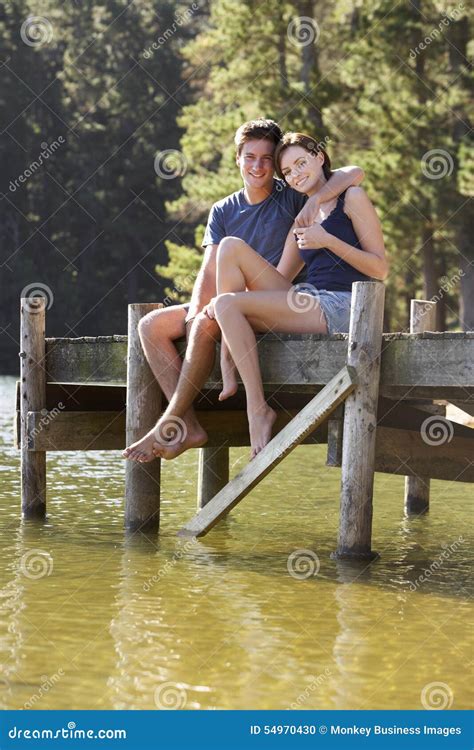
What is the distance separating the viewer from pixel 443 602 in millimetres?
6414

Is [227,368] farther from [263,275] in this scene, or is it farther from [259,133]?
[259,133]

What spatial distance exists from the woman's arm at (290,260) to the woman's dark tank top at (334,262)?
0.34 ft

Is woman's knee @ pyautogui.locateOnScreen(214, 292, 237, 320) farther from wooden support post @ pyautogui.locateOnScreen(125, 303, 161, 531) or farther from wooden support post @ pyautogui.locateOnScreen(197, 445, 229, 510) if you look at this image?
wooden support post @ pyautogui.locateOnScreen(197, 445, 229, 510)

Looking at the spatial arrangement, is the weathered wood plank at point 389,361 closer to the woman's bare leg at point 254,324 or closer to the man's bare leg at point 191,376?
the woman's bare leg at point 254,324

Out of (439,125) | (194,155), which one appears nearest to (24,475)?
(439,125)

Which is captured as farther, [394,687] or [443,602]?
[443,602]

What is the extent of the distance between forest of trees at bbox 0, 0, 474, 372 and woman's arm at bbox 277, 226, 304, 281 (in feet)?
51.8

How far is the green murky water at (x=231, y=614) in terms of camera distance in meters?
4.71

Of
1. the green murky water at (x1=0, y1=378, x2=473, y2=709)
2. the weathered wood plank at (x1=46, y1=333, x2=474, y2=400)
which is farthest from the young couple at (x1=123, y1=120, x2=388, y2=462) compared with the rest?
the green murky water at (x1=0, y1=378, x2=473, y2=709)

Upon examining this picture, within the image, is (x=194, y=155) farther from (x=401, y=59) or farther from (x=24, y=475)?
(x=24, y=475)

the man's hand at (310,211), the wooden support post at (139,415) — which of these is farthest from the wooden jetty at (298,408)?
the man's hand at (310,211)

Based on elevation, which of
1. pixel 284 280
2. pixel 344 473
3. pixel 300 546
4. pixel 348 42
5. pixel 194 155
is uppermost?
pixel 348 42

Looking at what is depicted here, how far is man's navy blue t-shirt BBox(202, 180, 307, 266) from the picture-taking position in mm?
7582

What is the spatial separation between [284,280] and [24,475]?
2.69 m
